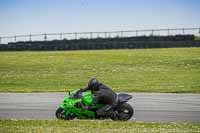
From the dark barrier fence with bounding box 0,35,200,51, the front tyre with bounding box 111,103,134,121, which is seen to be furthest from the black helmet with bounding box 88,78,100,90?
the dark barrier fence with bounding box 0,35,200,51

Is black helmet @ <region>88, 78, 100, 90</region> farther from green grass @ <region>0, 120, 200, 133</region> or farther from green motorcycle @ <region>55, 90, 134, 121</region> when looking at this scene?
green grass @ <region>0, 120, 200, 133</region>

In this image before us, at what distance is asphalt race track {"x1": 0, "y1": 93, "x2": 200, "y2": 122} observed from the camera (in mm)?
15828

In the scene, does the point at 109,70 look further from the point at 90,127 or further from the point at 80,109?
the point at 90,127

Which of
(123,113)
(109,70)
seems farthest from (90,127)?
(109,70)

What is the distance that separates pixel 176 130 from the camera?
462 inches

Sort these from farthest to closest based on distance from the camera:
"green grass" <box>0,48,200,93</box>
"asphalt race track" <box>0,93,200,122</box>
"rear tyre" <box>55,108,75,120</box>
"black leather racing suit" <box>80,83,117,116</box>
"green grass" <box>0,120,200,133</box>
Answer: "green grass" <box>0,48,200,93</box>
"asphalt race track" <box>0,93,200,122</box>
"rear tyre" <box>55,108,75,120</box>
"black leather racing suit" <box>80,83,117,116</box>
"green grass" <box>0,120,200,133</box>

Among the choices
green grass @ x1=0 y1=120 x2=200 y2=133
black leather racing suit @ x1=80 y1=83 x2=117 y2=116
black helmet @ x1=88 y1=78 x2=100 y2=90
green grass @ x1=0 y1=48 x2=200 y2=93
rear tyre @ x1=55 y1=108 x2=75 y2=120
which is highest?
black helmet @ x1=88 y1=78 x2=100 y2=90

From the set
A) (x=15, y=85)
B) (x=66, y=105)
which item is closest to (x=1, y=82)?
(x=15, y=85)

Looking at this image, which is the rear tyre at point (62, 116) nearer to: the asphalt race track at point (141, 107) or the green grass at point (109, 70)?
the asphalt race track at point (141, 107)

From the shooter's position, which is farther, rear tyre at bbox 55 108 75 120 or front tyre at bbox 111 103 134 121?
rear tyre at bbox 55 108 75 120

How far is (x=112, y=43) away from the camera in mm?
56281

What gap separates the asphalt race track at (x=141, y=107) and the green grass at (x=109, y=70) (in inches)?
172

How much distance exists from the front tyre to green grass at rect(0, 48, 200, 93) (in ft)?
35.0

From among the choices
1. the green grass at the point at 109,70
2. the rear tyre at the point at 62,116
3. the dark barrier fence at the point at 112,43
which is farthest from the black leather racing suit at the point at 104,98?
the dark barrier fence at the point at 112,43
